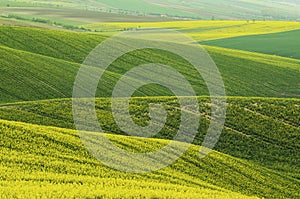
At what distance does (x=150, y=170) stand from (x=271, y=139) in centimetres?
1400

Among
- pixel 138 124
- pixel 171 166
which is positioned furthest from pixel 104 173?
pixel 138 124

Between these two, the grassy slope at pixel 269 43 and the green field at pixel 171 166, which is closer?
the green field at pixel 171 166

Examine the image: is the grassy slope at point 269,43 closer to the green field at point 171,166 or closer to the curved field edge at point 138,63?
the curved field edge at point 138,63

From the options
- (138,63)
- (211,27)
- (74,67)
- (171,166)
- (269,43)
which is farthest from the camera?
(211,27)

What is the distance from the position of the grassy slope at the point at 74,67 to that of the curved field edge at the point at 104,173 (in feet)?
56.2

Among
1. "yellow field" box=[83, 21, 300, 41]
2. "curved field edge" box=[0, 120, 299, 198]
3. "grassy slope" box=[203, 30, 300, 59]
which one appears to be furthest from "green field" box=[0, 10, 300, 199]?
"yellow field" box=[83, 21, 300, 41]

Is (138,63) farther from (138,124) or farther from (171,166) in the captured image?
(171,166)

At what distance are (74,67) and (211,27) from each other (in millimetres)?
77723

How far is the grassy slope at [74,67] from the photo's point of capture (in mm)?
45188

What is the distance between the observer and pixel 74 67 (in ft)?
175

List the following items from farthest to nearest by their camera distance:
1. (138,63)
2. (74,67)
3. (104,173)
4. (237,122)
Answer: (138,63) → (74,67) → (237,122) → (104,173)

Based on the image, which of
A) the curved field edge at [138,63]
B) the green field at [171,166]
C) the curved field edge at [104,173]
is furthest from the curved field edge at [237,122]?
the curved field edge at [138,63]

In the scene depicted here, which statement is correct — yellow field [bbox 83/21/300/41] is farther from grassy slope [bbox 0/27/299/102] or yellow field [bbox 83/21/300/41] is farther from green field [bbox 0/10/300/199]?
green field [bbox 0/10/300/199]

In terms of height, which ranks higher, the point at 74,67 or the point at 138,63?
the point at 74,67
